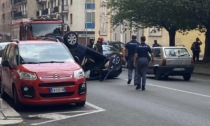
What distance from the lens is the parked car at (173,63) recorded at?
2316 cm

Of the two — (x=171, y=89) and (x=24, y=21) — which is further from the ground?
(x=24, y=21)

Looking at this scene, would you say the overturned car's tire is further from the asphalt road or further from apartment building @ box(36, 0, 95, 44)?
apartment building @ box(36, 0, 95, 44)

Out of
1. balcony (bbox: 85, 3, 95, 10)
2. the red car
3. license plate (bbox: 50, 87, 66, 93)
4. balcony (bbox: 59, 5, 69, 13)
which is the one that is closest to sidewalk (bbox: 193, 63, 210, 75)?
the red car

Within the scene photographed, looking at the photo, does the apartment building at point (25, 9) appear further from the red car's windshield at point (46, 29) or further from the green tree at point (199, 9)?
the red car's windshield at point (46, 29)

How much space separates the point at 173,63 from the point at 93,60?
3876mm

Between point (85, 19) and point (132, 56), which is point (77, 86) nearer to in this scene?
point (132, 56)

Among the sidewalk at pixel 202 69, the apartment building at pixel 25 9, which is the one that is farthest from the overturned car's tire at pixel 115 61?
the apartment building at pixel 25 9

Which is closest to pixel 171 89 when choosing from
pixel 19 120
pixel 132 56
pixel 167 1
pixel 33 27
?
pixel 132 56

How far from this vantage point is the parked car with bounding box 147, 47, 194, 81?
23156 millimetres

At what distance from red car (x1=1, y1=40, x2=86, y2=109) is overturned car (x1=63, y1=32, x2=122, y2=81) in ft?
23.5

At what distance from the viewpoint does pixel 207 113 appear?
12.1 m

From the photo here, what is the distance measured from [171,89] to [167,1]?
45.2 feet

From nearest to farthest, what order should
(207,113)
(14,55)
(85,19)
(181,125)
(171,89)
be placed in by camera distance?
(181,125) < (207,113) < (14,55) < (171,89) < (85,19)

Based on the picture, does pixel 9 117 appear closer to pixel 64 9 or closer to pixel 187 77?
pixel 187 77
